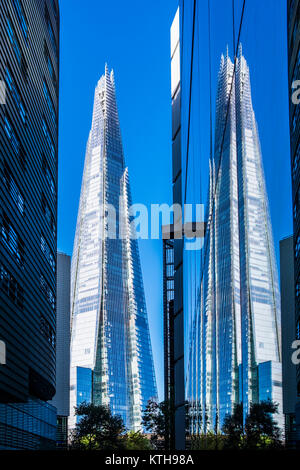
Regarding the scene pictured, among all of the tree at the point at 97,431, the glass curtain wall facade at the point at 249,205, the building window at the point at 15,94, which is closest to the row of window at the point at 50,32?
the building window at the point at 15,94

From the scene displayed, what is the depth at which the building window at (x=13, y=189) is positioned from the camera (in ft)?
70.9

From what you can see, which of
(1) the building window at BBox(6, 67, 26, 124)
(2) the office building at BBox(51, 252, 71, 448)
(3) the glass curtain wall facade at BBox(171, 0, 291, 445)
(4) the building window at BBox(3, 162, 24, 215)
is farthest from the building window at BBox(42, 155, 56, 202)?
(2) the office building at BBox(51, 252, 71, 448)

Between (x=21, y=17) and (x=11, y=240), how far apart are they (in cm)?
922

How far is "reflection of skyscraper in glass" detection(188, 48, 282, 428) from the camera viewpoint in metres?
2.47

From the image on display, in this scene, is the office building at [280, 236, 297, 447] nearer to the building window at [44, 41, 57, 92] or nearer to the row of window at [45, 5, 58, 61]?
the building window at [44, 41, 57, 92]

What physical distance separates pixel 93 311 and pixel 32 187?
11584 cm

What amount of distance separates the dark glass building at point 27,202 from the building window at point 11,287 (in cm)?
3

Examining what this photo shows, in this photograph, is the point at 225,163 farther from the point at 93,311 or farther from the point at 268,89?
the point at 93,311

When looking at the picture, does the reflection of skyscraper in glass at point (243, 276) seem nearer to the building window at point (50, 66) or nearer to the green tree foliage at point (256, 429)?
the green tree foliage at point (256, 429)

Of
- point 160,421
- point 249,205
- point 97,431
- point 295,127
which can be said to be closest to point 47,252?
point 249,205

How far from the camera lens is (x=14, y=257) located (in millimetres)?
22844

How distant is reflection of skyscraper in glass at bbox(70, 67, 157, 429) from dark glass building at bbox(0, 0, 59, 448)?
331 ft

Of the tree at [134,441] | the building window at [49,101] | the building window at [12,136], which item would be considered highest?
the building window at [49,101]

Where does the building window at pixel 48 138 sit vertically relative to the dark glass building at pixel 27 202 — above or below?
above
